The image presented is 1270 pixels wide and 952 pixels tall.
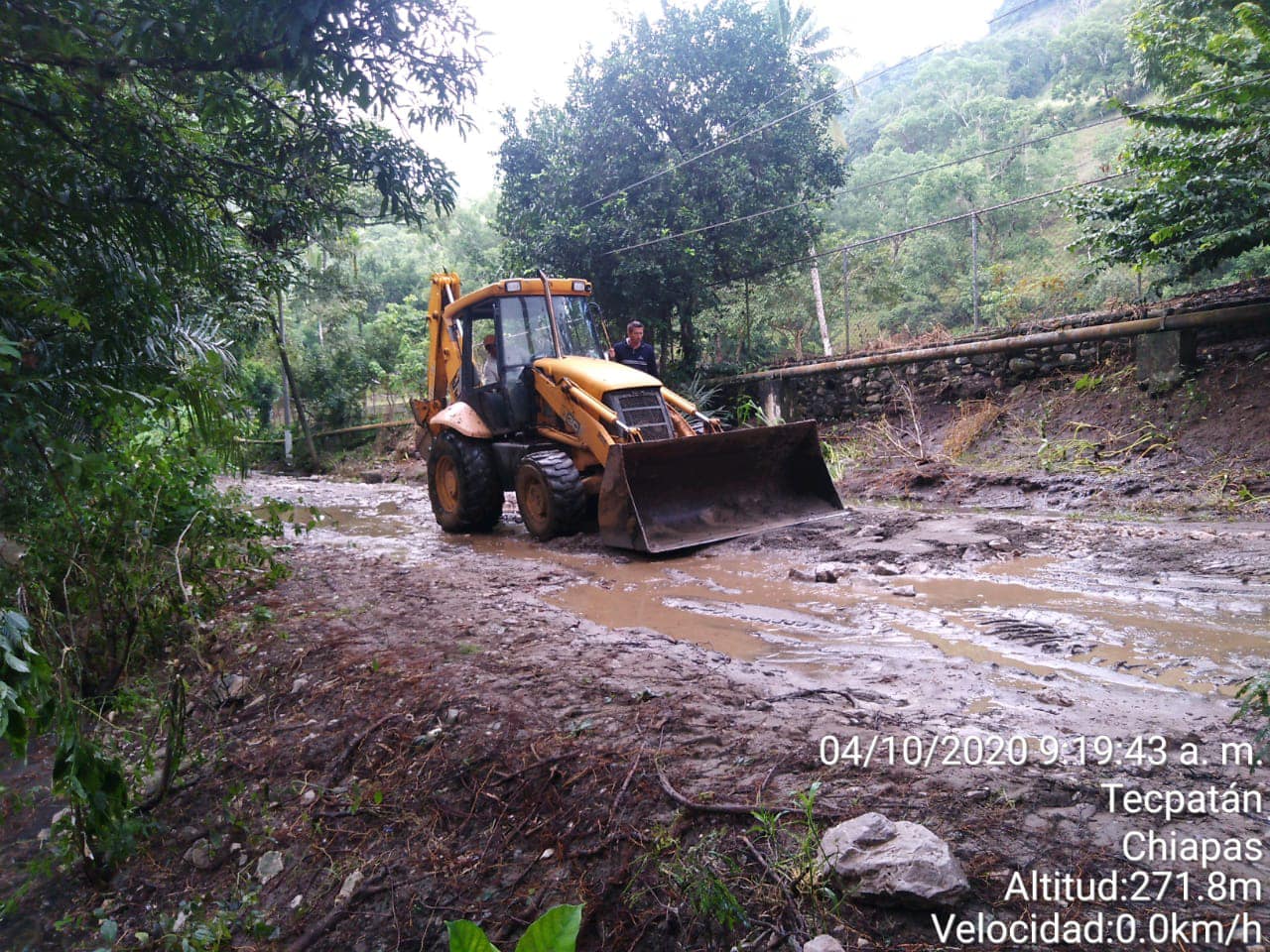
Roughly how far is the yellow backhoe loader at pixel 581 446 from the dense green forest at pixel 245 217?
58.0 inches

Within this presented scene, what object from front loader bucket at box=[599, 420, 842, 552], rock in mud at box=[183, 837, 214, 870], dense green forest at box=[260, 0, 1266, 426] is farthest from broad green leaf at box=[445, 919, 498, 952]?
front loader bucket at box=[599, 420, 842, 552]

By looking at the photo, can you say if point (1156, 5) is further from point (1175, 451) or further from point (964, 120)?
point (964, 120)

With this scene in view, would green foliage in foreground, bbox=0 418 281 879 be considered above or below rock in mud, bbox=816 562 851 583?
above

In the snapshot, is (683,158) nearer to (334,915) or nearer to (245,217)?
(245,217)

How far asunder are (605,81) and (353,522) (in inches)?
376

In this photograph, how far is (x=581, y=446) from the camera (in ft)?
24.7

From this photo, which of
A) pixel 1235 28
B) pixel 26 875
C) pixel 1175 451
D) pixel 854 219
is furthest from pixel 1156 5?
pixel 854 219

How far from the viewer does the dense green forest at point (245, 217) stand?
2.83 m

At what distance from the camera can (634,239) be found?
14000mm

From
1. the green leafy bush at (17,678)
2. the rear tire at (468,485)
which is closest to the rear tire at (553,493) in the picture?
the rear tire at (468,485)

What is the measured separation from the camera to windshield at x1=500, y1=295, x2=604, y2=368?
324 inches

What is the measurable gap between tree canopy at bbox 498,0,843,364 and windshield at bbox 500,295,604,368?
233 inches

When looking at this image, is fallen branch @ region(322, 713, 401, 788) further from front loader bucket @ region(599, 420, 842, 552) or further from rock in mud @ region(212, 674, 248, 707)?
front loader bucket @ region(599, 420, 842, 552)

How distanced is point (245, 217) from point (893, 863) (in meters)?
5.92
